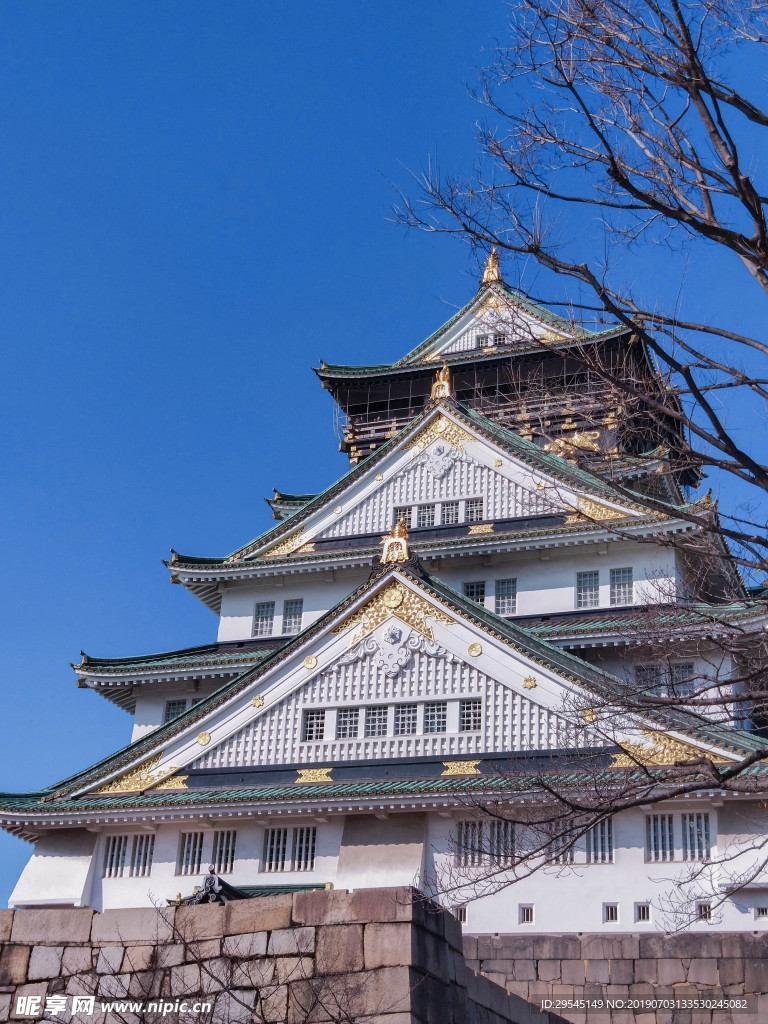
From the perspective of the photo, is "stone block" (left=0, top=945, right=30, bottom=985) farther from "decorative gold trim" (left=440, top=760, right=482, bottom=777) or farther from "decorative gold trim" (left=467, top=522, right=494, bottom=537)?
"decorative gold trim" (left=467, top=522, right=494, bottom=537)

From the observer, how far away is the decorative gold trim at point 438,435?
116 feet

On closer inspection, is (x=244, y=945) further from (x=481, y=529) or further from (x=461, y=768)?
(x=481, y=529)

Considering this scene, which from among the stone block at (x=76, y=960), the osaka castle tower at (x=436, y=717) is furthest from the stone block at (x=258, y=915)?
the osaka castle tower at (x=436, y=717)

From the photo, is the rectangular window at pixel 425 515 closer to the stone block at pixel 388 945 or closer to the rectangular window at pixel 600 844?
the rectangular window at pixel 600 844

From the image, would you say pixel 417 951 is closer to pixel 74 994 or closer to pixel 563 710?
pixel 74 994

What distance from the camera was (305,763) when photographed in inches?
1075

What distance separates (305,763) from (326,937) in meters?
14.0

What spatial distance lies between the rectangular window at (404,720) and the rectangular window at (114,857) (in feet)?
21.3

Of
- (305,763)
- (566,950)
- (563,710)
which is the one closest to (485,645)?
(563,710)

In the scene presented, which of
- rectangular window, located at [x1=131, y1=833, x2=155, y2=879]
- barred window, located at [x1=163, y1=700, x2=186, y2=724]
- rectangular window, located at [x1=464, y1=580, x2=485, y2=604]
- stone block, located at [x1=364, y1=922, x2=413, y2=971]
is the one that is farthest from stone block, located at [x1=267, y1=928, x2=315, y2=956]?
barred window, located at [x1=163, y1=700, x2=186, y2=724]

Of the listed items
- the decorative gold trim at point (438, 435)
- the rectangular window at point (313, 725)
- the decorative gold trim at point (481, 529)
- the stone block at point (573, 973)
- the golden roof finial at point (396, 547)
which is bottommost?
the stone block at point (573, 973)

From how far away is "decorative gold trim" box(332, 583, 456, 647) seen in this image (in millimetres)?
27828

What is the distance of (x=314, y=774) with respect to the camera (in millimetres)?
26953

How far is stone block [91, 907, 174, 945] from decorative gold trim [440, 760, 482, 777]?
12.3m
